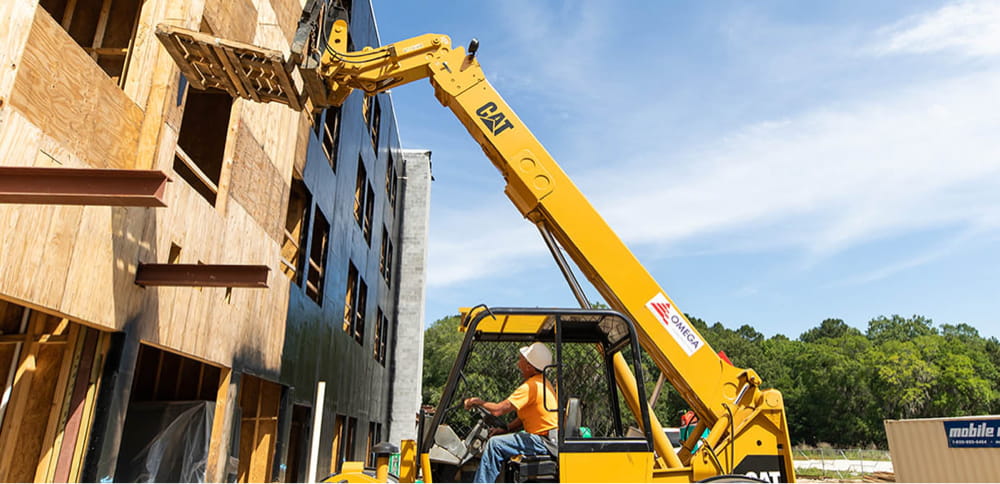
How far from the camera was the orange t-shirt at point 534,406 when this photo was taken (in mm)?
4926

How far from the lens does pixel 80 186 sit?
13.5ft

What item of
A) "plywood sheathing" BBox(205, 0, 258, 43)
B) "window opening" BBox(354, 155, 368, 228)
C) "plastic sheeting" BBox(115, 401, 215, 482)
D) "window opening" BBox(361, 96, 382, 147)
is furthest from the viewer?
"window opening" BBox(361, 96, 382, 147)

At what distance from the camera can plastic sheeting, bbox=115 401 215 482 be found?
23.7 feet

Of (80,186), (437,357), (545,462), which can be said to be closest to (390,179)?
(80,186)

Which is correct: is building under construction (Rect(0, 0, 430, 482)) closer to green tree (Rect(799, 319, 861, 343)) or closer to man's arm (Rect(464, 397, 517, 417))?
man's arm (Rect(464, 397, 517, 417))

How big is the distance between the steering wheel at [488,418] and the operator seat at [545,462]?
0.47 m

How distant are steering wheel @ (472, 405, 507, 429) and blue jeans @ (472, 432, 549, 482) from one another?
418mm

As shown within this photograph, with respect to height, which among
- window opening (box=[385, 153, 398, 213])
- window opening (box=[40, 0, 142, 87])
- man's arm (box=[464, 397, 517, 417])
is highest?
window opening (box=[385, 153, 398, 213])

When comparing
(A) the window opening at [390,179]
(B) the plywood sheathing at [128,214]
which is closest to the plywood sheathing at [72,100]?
(B) the plywood sheathing at [128,214]

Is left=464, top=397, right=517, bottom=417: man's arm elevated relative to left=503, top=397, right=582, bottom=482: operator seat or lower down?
elevated

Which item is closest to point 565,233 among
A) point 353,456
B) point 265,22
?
point 265,22

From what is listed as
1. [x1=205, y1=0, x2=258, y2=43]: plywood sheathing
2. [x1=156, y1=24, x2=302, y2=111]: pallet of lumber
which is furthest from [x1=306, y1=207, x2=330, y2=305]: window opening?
[x1=156, y1=24, x2=302, y2=111]: pallet of lumber

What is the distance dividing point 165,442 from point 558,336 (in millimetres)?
5754

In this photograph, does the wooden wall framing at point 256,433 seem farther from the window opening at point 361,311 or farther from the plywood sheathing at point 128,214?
the window opening at point 361,311
